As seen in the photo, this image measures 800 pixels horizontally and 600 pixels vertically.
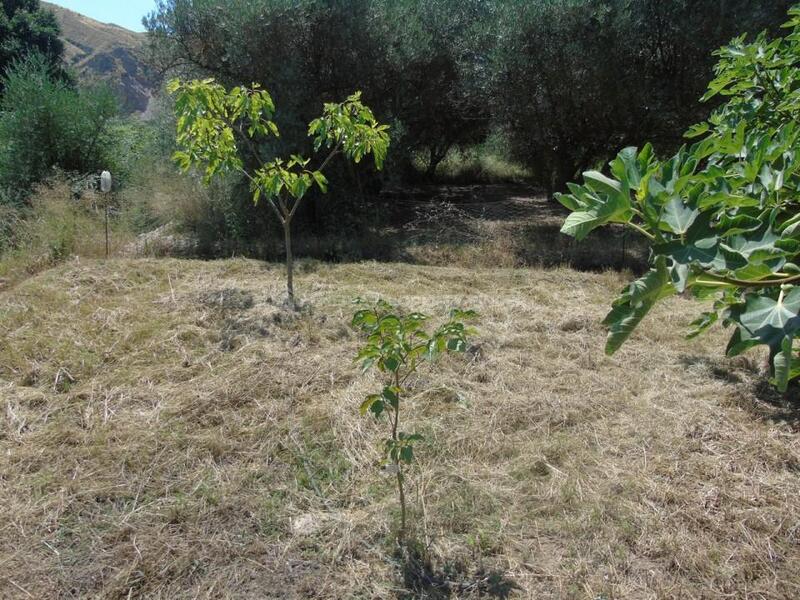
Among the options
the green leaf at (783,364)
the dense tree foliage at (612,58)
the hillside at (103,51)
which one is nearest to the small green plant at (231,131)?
the green leaf at (783,364)

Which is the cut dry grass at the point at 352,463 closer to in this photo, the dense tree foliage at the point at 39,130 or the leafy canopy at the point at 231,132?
the leafy canopy at the point at 231,132

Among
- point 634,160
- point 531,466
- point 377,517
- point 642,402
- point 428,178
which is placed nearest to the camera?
→ point 634,160

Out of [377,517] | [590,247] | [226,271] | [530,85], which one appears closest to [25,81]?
[226,271]

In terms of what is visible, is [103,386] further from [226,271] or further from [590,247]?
[590,247]

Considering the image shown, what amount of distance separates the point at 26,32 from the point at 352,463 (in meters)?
20.8

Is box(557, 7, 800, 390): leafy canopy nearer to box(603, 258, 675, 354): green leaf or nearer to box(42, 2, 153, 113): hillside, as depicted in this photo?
box(603, 258, 675, 354): green leaf

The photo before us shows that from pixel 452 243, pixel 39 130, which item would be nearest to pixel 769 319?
pixel 452 243

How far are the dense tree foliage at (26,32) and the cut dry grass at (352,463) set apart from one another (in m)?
15.6

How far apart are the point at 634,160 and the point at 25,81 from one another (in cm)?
1076

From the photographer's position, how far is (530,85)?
845cm

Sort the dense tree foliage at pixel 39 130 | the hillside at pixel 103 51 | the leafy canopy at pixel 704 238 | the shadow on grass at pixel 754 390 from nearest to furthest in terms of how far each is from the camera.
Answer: the leafy canopy at pixel 704 238 < the shadow on grass at pixel 754 390 < the dense tree foliage at pixel 39 130 < the hillside at pixel 103 51

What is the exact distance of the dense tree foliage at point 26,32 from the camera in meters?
16.3

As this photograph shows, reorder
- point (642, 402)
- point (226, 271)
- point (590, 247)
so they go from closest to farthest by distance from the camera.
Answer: point (642, 402) < point (226, 271) < point (590, 247)

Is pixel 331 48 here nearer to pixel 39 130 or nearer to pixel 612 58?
pixel 612 58
